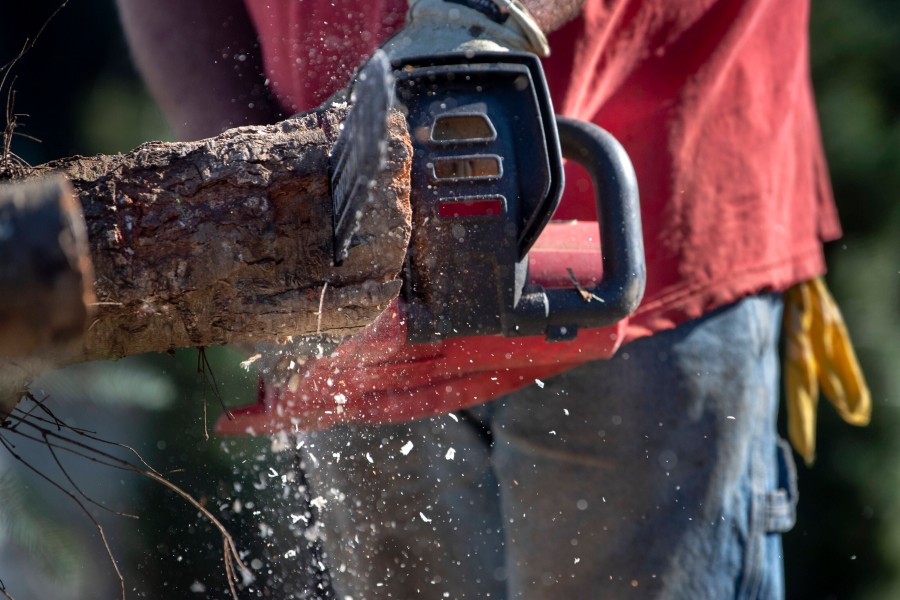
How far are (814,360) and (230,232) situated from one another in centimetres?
122

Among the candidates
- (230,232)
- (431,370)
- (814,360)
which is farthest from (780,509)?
(230,232)

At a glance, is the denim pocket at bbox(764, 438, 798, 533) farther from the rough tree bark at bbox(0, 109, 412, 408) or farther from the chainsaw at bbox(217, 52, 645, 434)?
the rough tree bark at bbox(0, 109, 412, 408)

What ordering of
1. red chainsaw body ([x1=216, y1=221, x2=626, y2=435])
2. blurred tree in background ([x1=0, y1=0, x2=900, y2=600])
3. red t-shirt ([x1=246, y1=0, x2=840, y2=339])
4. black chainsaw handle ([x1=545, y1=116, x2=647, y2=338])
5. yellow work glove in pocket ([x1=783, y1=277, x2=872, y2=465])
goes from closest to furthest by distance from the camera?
black chainsaw handle ([x1=545, y1=116, x2=647, y2=338]) < red chainsaw body ([x1=216, y1=221, x2=626, y2=435]) < red t-shirt ([x1=246, y1=0, x2=840, y2=339]) < yellow work glove in pocket ([x1=783, y1=277, x2=872, y2=465]) < blurred tree in background ([x1=0, y1=0, x2=900, y2=600])

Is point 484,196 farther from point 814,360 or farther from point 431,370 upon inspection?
point 814,360

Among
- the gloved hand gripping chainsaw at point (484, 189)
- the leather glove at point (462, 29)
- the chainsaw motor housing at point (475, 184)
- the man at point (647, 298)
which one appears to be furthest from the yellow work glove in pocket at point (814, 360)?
the chainsaw motor housing at point (475, 184)

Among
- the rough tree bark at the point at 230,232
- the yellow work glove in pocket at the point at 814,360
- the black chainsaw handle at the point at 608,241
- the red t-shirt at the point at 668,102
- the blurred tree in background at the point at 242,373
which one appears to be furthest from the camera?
the blurred tree in background at the point at 242,373

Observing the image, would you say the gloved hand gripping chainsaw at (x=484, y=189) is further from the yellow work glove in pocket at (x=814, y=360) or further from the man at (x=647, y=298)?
the yellow work glove in pocket at (x=814, y=360)

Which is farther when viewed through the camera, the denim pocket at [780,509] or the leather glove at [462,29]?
the denim pocket at [780,509]

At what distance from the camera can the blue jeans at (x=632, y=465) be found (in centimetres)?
127

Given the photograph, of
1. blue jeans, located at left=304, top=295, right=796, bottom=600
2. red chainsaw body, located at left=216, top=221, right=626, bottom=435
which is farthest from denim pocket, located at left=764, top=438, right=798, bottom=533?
red chainsaw body, located at left=216, top=221, right=626, bottom=435

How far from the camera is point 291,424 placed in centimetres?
124

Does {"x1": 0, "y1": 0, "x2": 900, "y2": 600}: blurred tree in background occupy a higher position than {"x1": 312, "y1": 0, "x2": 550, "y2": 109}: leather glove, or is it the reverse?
{"x1": 312, "y1": 0, "x2": 550, "y2": 109}: leather glove

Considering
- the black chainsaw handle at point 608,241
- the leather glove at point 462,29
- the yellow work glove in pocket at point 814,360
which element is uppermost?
the leather glove at point 462,29

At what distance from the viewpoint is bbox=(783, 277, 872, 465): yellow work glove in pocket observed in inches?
60.6
